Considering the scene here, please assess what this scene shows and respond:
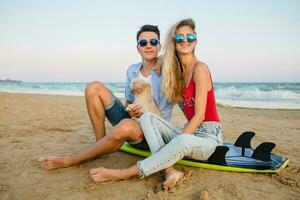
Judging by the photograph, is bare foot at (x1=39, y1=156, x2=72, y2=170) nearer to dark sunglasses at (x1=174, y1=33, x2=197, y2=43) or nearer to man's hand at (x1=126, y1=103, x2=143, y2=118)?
man's hand at (x1=126, y1=103, x2=143, y2=118)

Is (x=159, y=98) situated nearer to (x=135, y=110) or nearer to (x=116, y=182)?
(x=135, y=110)

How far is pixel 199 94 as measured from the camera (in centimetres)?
283

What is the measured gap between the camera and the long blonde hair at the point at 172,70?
Result: 305 centimetres

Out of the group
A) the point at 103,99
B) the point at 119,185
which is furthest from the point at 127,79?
the point at 119,185

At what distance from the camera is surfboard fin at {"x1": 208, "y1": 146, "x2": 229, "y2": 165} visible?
110 inches

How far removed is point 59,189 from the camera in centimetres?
273

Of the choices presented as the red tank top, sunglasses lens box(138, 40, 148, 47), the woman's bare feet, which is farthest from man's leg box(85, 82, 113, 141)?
the red tank top

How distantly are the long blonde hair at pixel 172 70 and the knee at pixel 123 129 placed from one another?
0.54 meters

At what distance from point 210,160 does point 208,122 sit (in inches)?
15.6

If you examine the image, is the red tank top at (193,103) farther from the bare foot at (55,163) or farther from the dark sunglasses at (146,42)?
the bare foot at (55,163)

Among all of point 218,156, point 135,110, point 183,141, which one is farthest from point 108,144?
point 218,156

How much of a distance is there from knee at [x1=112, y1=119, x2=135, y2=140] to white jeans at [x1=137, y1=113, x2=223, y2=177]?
4.6 inches

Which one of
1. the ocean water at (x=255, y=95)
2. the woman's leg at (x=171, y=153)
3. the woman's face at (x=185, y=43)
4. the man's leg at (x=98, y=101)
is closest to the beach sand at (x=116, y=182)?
the woman's leg at (x=171, y=153)

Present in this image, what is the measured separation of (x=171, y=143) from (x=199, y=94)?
0.59 metres
